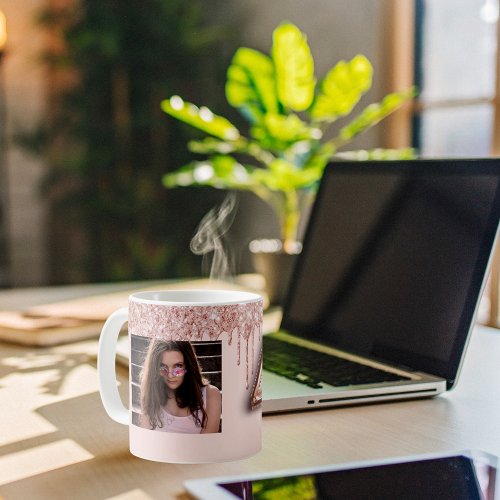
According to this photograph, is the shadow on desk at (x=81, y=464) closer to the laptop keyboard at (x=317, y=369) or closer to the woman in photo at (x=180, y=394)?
the woman in photo at (x=180, y=394)

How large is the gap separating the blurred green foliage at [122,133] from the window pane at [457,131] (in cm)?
100

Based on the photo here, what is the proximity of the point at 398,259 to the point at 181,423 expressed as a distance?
1.28ft

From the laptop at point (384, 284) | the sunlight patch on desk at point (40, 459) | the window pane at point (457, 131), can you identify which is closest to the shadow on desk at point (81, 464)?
the sunlight patch on desk at point (40, 459)

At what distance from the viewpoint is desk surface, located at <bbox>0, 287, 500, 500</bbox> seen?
50 cm

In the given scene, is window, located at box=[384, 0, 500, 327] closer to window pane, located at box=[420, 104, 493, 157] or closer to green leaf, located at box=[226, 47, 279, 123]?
window pane, located at box=[420, 104, 493, 157]

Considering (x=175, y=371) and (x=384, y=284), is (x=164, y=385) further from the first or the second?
(x=384, y=284)

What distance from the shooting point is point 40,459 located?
0.55 metres

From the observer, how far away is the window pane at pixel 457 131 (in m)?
2.48

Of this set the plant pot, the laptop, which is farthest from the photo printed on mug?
the plant pot

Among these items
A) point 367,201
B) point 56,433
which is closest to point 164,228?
point 367,201

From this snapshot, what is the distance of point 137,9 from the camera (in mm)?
3400

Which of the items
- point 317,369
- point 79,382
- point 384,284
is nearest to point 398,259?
point 384,284

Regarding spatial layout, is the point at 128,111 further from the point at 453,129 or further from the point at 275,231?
the point at 453,129

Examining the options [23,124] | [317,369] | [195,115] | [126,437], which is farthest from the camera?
[23,124]
